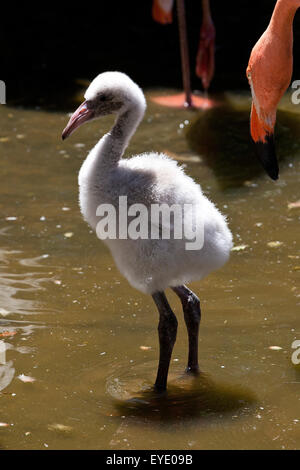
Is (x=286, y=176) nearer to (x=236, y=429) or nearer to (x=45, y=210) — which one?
(x=45, y=210)

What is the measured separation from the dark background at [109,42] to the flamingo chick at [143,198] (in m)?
3.89

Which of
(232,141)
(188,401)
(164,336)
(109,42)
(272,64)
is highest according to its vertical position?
(272,64)

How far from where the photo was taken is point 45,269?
4.21 m

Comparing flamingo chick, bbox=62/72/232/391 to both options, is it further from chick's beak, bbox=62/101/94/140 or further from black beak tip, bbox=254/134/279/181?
black beak tip, bbox=254/134/279/181

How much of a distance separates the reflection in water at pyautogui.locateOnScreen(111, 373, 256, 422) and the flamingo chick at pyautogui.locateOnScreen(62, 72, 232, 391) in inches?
2.7

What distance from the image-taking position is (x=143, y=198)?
2.96 meters

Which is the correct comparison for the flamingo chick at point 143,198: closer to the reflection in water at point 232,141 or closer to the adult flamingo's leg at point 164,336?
the adult flamingo's leg at point 164,336

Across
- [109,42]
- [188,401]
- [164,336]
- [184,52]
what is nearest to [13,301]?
[164,336]

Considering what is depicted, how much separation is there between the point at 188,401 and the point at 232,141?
3029mm

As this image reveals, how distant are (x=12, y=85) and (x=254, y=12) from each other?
2.29 m

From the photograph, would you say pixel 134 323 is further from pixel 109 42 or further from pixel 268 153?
pixel 109 42

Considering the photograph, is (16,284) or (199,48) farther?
(199,48)

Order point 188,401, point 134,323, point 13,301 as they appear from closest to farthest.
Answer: point 188,401, point 134,323, point 13,301

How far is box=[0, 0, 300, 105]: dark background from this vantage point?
7.20m
